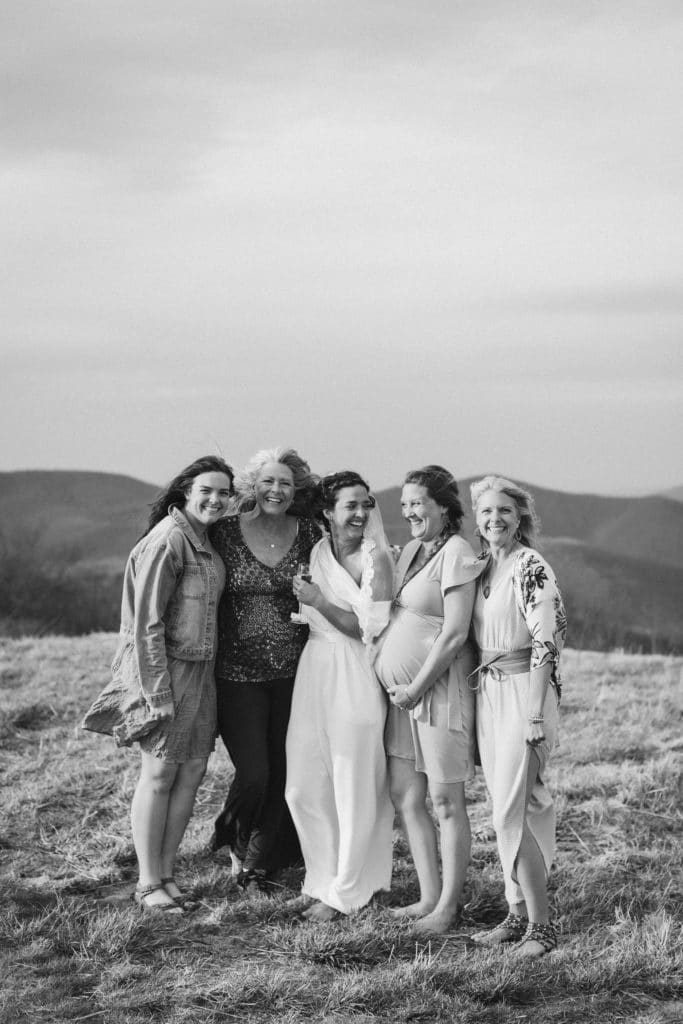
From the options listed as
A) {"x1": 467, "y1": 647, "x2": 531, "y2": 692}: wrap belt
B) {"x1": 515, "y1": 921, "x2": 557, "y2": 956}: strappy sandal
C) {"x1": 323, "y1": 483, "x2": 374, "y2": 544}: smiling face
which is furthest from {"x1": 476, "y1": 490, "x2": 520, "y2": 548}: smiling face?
{"x1": 515, "y1": 921, "x2": 557, "y2": 956}: strappy sandal

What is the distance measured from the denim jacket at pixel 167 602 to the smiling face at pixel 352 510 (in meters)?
0.74

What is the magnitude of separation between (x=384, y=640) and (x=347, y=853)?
1.17 metres

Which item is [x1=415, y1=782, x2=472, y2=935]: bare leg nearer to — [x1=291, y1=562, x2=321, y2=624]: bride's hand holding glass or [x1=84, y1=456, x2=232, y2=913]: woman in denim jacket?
[x1=291, y1=562, x2=321, y2=624]: bride's hand holding glass

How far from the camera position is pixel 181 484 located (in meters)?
6.16

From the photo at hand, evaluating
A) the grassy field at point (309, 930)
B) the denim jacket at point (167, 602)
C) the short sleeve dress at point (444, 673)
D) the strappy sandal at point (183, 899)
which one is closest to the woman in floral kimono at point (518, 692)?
the short sleeve dress at point (444, 673)

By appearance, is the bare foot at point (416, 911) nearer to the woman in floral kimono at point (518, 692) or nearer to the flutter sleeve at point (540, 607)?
the woman in floral kimono at point (518, 692)

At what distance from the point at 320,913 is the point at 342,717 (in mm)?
1029

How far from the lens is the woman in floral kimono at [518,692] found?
5238mm

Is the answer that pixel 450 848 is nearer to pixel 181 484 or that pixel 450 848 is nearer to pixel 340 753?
pixel 340 753

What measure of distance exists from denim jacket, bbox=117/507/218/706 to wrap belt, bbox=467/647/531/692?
148cm

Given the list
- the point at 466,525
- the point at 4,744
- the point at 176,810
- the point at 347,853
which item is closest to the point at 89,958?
the point at 176,810

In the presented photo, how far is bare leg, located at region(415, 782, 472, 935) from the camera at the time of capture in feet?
18.6

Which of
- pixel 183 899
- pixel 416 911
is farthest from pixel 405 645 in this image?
pixel 183 899

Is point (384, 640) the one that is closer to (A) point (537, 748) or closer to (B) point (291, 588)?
(B) point (291, 588)
